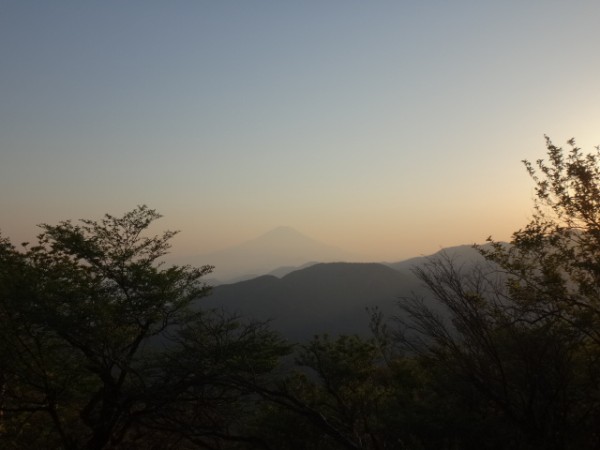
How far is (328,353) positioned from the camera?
21.4 meters

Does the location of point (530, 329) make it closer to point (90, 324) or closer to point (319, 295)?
point (90, 324)

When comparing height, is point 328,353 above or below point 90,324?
below

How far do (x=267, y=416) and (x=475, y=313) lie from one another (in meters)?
15.6

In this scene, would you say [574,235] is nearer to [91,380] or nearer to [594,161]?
[594,161]

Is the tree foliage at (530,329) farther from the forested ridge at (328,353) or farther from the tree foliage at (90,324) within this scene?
the tree foliage at (90,324)

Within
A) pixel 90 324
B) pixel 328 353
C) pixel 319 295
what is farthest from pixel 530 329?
pixel 319 295

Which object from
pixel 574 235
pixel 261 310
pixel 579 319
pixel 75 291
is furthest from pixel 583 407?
pixel 261 310

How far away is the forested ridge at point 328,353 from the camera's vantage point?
14.8ft

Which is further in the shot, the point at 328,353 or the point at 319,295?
the point at 319,295

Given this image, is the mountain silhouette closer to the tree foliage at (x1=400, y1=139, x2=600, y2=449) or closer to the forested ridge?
the forested ridge

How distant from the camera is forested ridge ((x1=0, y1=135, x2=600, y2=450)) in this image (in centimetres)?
452

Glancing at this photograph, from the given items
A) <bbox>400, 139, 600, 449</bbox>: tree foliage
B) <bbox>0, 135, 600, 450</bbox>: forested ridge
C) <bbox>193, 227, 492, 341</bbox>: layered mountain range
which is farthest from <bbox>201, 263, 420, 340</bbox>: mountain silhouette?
<bbox>400, 139, 600, 449</bbox>: tree foliage

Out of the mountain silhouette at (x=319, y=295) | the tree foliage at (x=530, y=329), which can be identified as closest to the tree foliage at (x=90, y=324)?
the tree foliage at (x=530, y=329)

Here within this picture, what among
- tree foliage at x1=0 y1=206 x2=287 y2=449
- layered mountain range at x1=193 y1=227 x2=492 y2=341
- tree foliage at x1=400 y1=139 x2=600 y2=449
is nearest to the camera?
tree foliage at x1=400 y1=139 x2=600 y2=449
